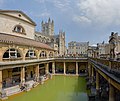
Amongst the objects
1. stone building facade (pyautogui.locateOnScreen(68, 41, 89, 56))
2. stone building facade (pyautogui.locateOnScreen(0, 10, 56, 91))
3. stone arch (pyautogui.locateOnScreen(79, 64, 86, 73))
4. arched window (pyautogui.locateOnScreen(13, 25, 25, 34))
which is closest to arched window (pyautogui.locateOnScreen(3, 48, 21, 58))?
stone building facade (pyautogui.locateOnScreen(0, 10, 56, 91))

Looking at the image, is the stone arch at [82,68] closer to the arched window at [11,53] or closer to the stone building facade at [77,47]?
the arched window at [11,53]

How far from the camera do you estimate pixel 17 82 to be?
28.7m

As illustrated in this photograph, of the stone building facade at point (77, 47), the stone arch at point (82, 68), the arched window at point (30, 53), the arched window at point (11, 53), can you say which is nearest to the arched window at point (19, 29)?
the arched window at point (30, 53)

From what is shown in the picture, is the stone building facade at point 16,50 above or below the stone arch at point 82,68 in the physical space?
above

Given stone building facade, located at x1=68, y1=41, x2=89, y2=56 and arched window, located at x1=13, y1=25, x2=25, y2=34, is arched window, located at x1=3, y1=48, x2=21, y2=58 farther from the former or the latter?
stone building facade, located at x1=68, y1=41, x2=89, y2=56

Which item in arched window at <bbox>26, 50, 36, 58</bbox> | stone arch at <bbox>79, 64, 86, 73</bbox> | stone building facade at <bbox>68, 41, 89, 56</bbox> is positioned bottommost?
stone arch at <bbox>79, 64, 86, 73</bbox>

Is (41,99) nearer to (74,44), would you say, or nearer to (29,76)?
(29,76)

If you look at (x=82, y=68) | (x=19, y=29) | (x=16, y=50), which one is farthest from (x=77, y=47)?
(x=16, y=50)

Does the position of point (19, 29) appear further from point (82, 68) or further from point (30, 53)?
point (82, 68)

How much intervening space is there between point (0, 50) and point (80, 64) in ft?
97.7

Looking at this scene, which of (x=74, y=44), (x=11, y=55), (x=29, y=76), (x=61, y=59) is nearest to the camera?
(x=11, y=55)

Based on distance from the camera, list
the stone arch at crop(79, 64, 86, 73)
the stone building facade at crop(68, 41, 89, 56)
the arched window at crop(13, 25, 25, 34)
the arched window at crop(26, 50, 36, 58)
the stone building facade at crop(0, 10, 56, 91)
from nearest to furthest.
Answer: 1. the stone building facade at crop(0, 10, 56, 91)
2. the arched window at crop(26, 50, 36, 58)
3. the arched window at crop(13, 25, 25, 34)
4. the stone arch at crop(79, 64, 86, 73)
5. the stone building facade at crop(68, 41, 89, 56)

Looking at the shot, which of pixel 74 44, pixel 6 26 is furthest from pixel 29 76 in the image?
pixel 74 44

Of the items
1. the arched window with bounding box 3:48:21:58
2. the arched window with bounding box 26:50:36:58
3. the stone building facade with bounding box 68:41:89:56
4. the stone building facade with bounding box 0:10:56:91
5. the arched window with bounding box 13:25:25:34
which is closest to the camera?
the stone building facade with bounding box 0:10:56:91
